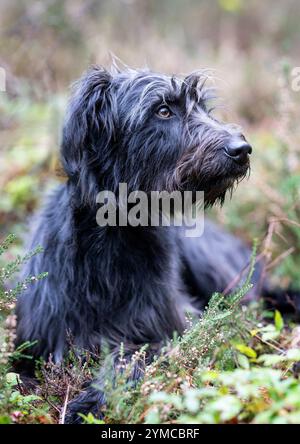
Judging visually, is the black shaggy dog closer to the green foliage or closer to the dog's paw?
the dog's paw

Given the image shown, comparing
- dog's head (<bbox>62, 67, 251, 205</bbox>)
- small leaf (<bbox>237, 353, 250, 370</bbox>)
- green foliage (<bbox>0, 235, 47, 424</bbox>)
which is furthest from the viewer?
dog's head (<bbox>62, 67, 251, 205</bbox>)

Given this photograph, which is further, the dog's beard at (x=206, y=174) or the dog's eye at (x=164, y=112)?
the dog's eye at (x=164, y=112)

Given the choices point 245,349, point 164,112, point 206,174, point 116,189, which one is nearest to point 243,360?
point 245,349

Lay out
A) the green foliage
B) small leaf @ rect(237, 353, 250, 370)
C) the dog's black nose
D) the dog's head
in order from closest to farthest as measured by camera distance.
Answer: the green foliage < small leaf @ rect(237, 353, 250, 370) < the dog's black nose < the dog's head

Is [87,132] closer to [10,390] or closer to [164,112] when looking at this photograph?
[164,112]

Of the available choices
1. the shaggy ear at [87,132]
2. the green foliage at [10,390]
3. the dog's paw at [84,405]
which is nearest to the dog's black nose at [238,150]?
the shaggy ear at [87,132]

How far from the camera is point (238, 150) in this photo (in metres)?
3.21

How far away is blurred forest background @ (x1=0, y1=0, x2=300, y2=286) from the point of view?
205 inches

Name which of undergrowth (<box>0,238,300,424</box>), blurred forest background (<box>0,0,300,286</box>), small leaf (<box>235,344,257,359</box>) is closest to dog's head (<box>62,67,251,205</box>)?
blurred forest background (<box>0,0,300,286</box>)

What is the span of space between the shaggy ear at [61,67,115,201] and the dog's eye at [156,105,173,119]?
0.85 ft

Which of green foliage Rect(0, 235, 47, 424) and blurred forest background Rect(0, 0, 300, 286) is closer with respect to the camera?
green foliage Rect(0, 235, 47, 424)

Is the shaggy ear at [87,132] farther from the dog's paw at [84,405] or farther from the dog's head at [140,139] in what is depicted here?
the dog's paw at [84,405]

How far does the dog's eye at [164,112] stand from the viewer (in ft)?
11.3

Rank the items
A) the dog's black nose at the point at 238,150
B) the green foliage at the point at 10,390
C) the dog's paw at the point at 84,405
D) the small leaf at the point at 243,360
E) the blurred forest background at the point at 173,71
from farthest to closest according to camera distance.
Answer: the blurred forest background at the point at 173,71, the dog's black nose at the point at 238,150, the dog's paw at the point at 84,405, the small leaf at the point at 243,360, the green foliage at the point at 10,390
